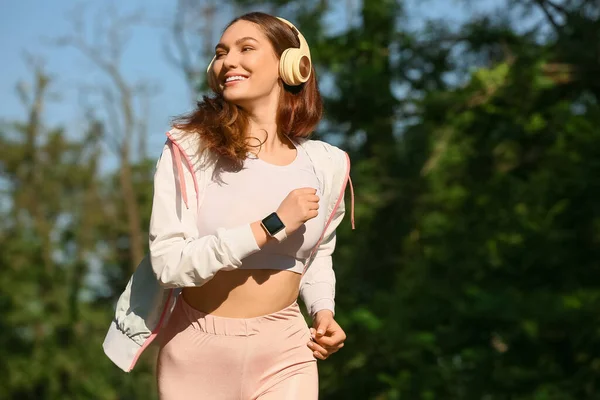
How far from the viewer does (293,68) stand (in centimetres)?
280

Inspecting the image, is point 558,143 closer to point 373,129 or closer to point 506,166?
point 506,166

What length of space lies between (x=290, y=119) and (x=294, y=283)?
1.68 feet

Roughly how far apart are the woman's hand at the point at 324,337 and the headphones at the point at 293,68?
2.37 ft

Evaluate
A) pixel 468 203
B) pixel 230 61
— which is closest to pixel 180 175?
pixel 230 61

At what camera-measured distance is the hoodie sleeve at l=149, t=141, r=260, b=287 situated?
242 cm

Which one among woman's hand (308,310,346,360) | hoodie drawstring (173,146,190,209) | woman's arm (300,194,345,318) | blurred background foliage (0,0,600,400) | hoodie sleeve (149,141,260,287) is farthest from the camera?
blurred background foliage (0,0,600,400)

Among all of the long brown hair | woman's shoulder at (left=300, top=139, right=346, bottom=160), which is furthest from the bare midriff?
woman's shoulder at (left=300, top=139, right=346, bottom=160)

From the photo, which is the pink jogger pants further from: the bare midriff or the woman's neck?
the woman's neck

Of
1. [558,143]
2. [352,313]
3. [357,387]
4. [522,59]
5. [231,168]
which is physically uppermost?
[522,59]

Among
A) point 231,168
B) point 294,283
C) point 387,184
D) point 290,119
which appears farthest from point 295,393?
point 387,184

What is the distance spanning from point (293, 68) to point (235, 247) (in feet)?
2.16

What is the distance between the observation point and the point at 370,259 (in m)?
11.1

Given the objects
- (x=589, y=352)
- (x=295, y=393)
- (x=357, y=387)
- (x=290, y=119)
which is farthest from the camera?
(x=357, y=387)

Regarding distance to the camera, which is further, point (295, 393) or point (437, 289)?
point (437, 289)
